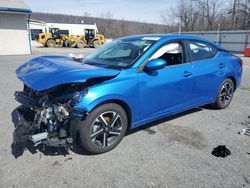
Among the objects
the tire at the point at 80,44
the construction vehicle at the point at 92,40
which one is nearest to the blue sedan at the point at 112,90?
the tire at the point at 80,44

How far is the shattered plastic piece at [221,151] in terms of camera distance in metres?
3.33

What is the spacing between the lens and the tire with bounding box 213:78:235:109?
5039 mm

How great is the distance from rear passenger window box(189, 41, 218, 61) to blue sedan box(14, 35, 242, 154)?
0.02 meters

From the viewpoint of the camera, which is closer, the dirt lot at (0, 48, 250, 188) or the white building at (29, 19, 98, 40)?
the dirt lot at (0, 48, 250, 188)

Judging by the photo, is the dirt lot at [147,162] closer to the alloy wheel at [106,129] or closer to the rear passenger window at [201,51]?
the alloy wheel at [106,129]

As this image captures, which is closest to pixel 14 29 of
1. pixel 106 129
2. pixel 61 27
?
pixel 106 129

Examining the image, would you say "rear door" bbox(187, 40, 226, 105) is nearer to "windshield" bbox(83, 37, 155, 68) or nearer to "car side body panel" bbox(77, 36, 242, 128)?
"car side body panel" bbox(77, 36, 242, 128)

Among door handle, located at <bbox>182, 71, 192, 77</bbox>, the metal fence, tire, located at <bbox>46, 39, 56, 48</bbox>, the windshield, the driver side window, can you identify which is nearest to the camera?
the windshield

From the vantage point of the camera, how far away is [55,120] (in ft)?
10.2

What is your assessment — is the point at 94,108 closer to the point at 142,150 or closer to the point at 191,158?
the point at 142,150

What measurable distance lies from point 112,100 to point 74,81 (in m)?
0.62

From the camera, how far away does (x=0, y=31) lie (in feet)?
→ 63.5

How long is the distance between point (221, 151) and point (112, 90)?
71.5 inches

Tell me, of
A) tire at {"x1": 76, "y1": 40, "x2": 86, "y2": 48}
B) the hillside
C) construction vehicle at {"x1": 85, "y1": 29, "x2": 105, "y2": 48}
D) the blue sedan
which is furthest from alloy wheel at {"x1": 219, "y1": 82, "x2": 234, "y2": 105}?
the hillside
